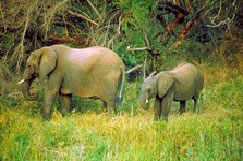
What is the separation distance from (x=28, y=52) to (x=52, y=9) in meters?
1.75

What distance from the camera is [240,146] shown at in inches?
185

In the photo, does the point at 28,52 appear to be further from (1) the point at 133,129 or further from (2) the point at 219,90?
(1) the point at 133,129

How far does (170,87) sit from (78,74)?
166 cm

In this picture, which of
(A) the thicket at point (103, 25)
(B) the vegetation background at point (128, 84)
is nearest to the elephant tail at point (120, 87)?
(B) the vegetation background at point (128, 84)

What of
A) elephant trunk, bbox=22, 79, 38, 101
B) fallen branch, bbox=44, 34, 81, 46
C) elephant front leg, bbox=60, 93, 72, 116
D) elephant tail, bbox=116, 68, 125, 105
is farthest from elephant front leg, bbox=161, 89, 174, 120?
fallen branch, bbox=44, 34, 81, 46

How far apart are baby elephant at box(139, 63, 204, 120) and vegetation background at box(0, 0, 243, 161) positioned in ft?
0.93

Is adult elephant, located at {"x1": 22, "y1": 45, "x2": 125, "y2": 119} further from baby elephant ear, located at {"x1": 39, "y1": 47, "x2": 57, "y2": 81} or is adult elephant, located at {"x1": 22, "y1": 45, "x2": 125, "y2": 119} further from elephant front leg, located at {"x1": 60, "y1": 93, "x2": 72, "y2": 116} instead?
elephant front leg, located at {"x1": 60, "y1": 93, "x2": 72, "y2": 116}

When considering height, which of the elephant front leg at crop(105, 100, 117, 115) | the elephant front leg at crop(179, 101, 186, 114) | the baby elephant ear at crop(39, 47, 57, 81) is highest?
the baby elephant ear at crop(39, 47, 57, 81)

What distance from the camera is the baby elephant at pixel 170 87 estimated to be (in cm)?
709

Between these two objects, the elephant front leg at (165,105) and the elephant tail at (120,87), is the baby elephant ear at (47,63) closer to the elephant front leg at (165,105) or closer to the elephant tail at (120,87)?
the elephant tail at (120,87)

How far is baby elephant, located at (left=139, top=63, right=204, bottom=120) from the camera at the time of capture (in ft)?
23.3

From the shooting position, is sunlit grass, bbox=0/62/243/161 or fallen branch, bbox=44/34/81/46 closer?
sunlit grass, bbox=0/62/243/161

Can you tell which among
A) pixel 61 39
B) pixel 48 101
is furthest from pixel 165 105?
pixel 61 39

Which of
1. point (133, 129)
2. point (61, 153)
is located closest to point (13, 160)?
point (61, 153)
